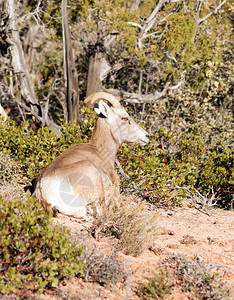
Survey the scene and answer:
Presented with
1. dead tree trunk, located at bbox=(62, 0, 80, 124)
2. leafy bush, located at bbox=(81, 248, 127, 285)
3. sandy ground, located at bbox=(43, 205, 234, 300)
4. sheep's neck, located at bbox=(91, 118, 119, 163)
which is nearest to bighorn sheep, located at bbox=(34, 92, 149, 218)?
sheep's neck, located at bbox=(91, 118, 119, 163)

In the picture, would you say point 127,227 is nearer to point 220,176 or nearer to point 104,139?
point 104,139

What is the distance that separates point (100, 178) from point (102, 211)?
514 millimetres

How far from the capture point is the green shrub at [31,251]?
383 cm

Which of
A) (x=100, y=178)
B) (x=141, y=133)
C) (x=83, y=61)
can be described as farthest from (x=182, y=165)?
(x=83, y=61)

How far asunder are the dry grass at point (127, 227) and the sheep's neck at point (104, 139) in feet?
4.14

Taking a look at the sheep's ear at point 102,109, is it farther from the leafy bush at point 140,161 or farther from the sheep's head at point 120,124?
the leafy bush at point 140,161

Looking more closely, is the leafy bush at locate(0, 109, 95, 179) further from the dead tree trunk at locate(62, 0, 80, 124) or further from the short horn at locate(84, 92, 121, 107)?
the dead tree trunk at locate(62, 0, 80, 124)

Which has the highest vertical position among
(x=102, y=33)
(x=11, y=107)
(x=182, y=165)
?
(x=102, y=33)

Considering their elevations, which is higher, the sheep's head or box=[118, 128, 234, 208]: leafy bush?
the sheep's head

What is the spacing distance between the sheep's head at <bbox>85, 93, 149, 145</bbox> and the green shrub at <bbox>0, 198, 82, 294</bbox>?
9.91ft

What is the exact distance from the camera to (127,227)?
5.40m

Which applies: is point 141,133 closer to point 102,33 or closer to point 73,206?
point 73,206

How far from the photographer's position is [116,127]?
689 centimetres

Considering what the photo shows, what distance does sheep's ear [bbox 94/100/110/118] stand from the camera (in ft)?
21.4
